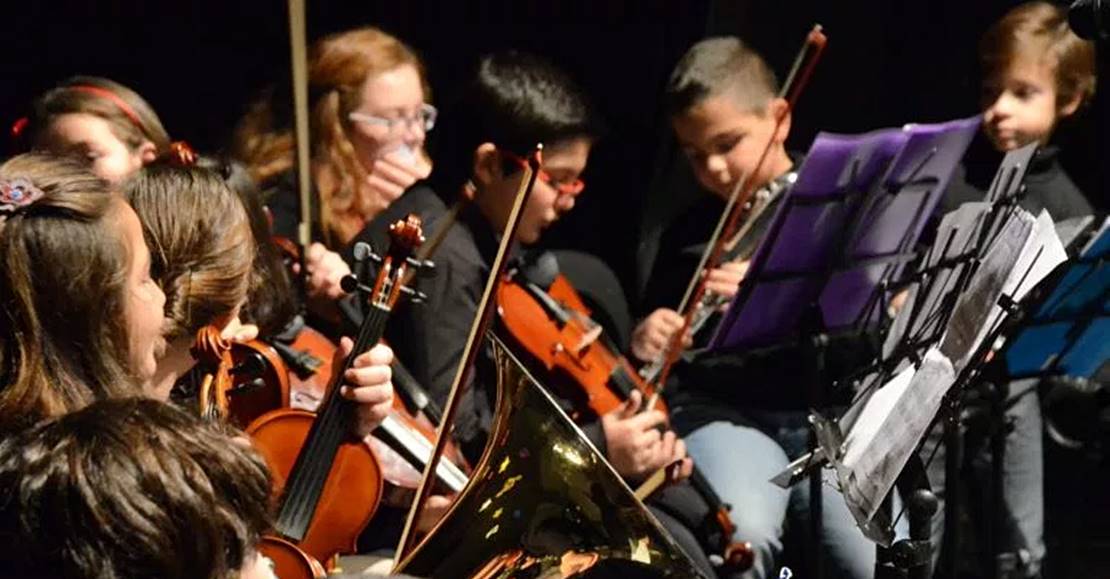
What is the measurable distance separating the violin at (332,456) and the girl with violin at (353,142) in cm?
91

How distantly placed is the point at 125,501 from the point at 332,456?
1007 mm

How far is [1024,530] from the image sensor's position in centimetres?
415

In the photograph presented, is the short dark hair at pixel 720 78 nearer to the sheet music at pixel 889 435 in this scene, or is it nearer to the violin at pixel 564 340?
the violin at pixel 564 340

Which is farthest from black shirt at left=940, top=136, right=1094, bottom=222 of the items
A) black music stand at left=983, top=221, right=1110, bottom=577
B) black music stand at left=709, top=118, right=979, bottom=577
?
black music stand at left=709, top=118, right=979, bottom=577

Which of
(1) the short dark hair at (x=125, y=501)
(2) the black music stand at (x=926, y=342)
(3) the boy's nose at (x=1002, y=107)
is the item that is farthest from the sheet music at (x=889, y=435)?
(3) the boy's nose at (x=1002, y=107)

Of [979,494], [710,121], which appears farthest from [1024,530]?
[710,121]

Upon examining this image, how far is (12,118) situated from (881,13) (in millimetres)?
2305

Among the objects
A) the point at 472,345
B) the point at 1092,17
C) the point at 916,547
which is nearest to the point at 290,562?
the point at 472,345

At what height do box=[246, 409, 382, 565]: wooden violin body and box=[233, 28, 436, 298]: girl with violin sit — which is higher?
box=[233, 28, 436, 298]: girl with violin

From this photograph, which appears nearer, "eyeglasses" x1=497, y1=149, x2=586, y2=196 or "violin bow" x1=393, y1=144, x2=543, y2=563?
"violin bow" x1=393, y1=144, x2=543, y2=563

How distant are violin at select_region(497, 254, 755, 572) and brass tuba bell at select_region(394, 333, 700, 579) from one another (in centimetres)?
101

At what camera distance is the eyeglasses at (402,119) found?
3.95 meters

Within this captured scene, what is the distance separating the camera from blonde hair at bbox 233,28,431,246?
391 centimetres

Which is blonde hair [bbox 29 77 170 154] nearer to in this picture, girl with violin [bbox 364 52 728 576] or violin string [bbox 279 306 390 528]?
girl with violin [bbox 364 52 728 576]
